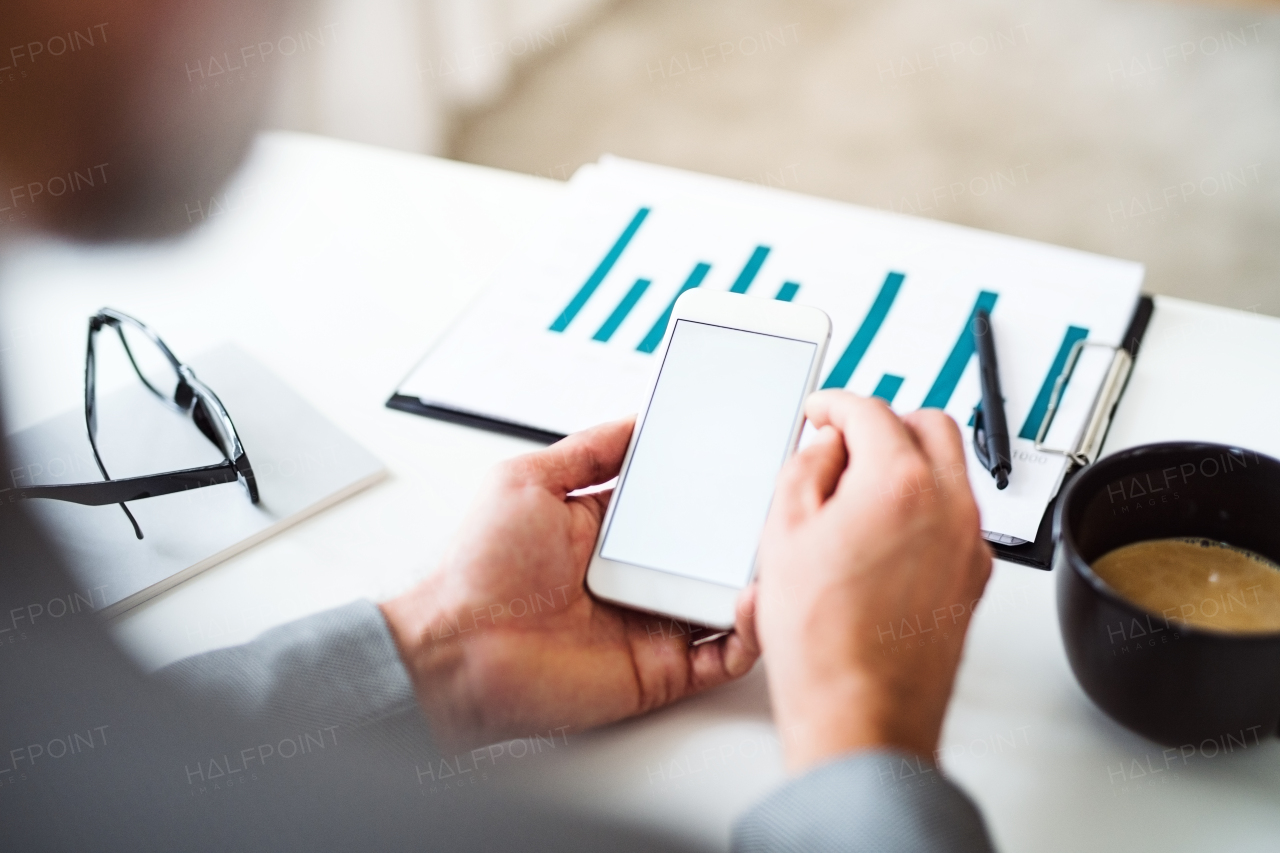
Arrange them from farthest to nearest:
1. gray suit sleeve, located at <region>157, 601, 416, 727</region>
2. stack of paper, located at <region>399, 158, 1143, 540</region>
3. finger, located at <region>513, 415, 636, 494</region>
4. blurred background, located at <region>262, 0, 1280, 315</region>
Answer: blurred background, located at <region>262, 0, 1280, 315</region>
stack of paper, located at <region>399, 158, 1143, 540</region>
finger, located at <region>513, 415, 636, 494</region>
gray suit sleeve, located at <region>157, 601, 416, 727</region>

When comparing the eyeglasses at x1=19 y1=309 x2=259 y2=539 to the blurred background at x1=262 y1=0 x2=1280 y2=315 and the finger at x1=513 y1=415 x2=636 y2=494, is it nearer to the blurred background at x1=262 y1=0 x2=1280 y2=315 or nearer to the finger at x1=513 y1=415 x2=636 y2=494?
the finger at x1=513 y1=415 x2=636 y2=494

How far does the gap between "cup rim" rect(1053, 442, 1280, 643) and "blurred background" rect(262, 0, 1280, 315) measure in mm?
1247

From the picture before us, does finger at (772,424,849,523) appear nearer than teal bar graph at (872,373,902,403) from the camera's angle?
Yes

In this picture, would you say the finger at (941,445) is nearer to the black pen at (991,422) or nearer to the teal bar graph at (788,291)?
the black pen at (991,422)

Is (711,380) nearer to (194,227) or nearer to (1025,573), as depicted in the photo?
(1025,573)

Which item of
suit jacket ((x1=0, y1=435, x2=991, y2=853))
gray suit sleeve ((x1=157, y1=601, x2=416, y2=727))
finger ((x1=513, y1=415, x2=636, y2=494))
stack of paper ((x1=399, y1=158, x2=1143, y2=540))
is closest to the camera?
suit jacket ((x1=0, y1=435, x2=991, y2=853))

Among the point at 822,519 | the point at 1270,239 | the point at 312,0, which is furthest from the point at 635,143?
the point at 822,519

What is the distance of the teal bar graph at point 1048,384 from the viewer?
61 cm

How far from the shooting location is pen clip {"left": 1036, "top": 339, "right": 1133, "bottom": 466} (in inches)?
23.4

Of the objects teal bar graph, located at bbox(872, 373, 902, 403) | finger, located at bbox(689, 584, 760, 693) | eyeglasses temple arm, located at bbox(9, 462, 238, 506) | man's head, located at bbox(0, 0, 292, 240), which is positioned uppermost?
man's head, located at bbox(0, 0, 292, 240)

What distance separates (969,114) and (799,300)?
4.87 feet

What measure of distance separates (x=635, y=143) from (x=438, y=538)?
1.55 m

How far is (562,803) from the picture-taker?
1.43ft

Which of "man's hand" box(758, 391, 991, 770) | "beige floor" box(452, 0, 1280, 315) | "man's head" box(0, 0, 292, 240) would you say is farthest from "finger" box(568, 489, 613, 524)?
"beige floor" box(452, 0, 1280, 315)
